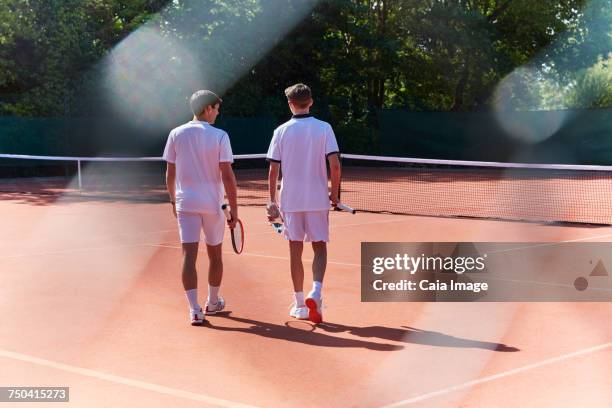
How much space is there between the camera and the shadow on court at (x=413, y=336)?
6.31 m

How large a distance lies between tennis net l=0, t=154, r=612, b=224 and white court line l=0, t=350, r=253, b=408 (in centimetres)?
890

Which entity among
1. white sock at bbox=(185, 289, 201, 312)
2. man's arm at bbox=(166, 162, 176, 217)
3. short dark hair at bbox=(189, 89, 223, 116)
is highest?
short dark hair at bbox=(189, 89, 223, 116)

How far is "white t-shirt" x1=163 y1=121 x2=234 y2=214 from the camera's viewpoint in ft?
23.1

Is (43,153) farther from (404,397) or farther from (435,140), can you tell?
(404,397)

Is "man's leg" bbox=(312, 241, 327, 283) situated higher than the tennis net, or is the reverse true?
"man's leg" bbox=(312, 241, 327, 283)

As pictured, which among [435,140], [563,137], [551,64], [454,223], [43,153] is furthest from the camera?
[551,64]

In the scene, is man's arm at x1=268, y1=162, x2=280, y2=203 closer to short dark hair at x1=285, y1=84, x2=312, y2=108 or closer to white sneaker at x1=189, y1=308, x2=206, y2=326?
short dark hair at x1=285, y1=84, x2=312, y2=108

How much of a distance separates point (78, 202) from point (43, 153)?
9.74 meters

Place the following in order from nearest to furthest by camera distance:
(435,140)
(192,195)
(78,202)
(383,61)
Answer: (192,195)
(78,202)
(435,140)
(383,61)

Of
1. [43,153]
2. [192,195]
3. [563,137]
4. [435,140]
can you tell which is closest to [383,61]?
[435,140]

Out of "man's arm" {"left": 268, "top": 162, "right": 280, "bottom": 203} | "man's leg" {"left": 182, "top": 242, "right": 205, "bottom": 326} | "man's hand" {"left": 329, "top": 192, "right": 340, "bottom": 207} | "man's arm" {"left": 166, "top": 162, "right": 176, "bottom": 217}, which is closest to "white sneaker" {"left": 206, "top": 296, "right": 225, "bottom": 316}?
"man's leg" {"left": 182, "top": 242, "right": 205, "bottom": 326}

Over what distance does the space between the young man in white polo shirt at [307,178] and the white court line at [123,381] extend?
1.82 m

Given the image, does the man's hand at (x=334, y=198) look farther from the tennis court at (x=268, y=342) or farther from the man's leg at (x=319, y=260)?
the tennis court at (x=268, y=342)

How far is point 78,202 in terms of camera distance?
1855 cm
